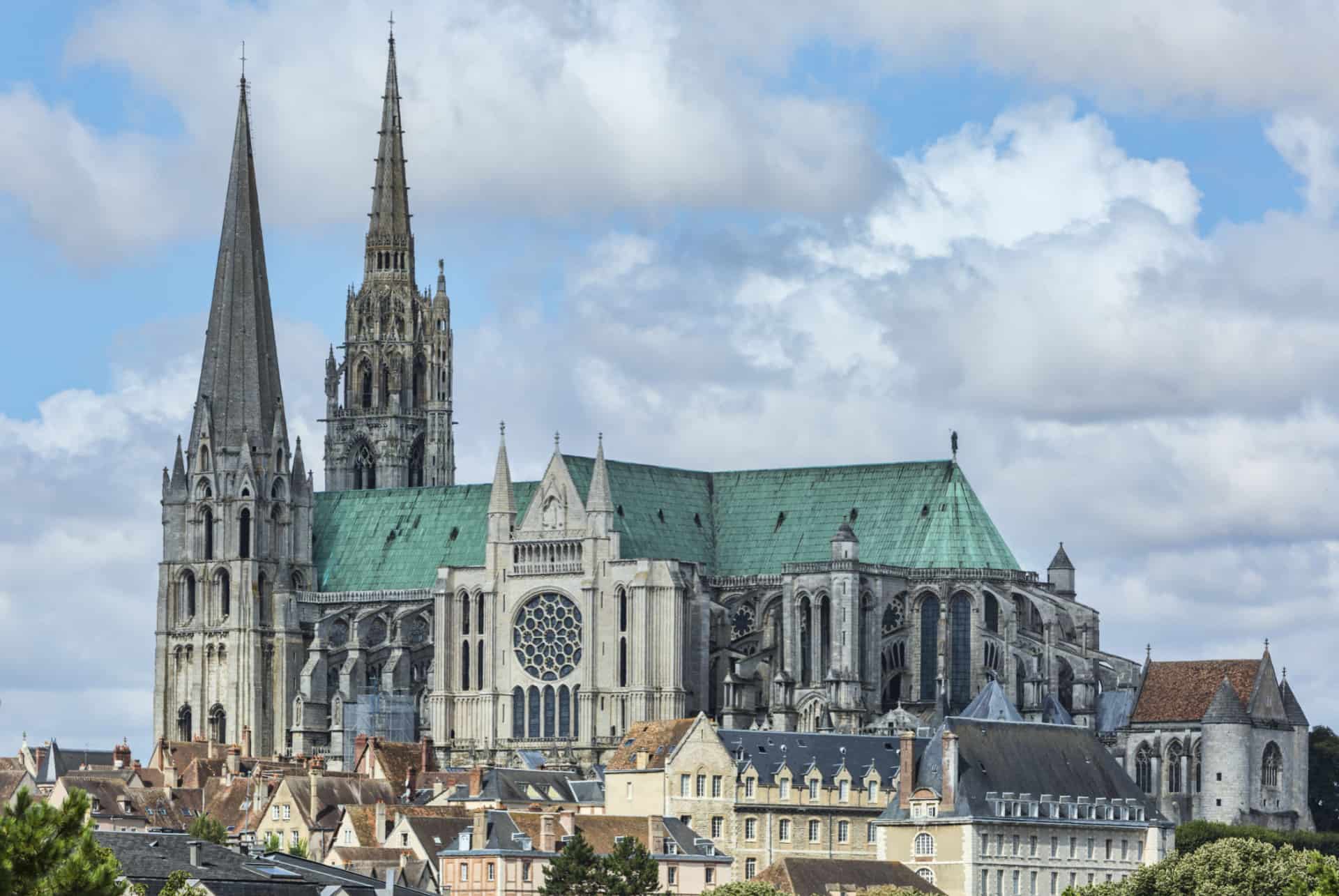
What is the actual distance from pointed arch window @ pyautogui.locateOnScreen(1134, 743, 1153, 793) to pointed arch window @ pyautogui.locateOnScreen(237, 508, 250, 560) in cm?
5010

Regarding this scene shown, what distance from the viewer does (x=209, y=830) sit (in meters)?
142

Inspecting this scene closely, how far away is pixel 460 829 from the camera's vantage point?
135125 millimetres

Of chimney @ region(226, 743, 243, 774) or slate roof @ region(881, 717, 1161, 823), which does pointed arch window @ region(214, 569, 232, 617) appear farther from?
slate roof @ region(881, 717, 1161, 823)

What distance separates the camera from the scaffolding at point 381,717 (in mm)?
177500

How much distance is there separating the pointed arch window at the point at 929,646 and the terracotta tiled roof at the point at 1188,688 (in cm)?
999

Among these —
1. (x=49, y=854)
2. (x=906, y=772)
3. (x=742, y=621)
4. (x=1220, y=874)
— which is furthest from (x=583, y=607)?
(x=49, y=854)

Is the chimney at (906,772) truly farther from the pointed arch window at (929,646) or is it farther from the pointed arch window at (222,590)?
the pointed arch window at (222,590)


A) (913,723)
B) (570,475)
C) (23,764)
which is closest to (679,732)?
(913,723)

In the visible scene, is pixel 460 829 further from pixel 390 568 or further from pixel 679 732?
pixel 390 568

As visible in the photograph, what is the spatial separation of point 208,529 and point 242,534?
2487 mm

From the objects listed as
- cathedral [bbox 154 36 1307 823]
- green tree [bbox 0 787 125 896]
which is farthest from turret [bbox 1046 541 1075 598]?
green tree [bbox 0 787 125 896]

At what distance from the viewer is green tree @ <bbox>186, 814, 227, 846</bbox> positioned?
455 feet

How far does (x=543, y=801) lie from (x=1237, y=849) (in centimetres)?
3488

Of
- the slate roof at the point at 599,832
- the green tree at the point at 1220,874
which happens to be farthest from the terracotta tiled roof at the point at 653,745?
the green tree at the point at 1220,874
